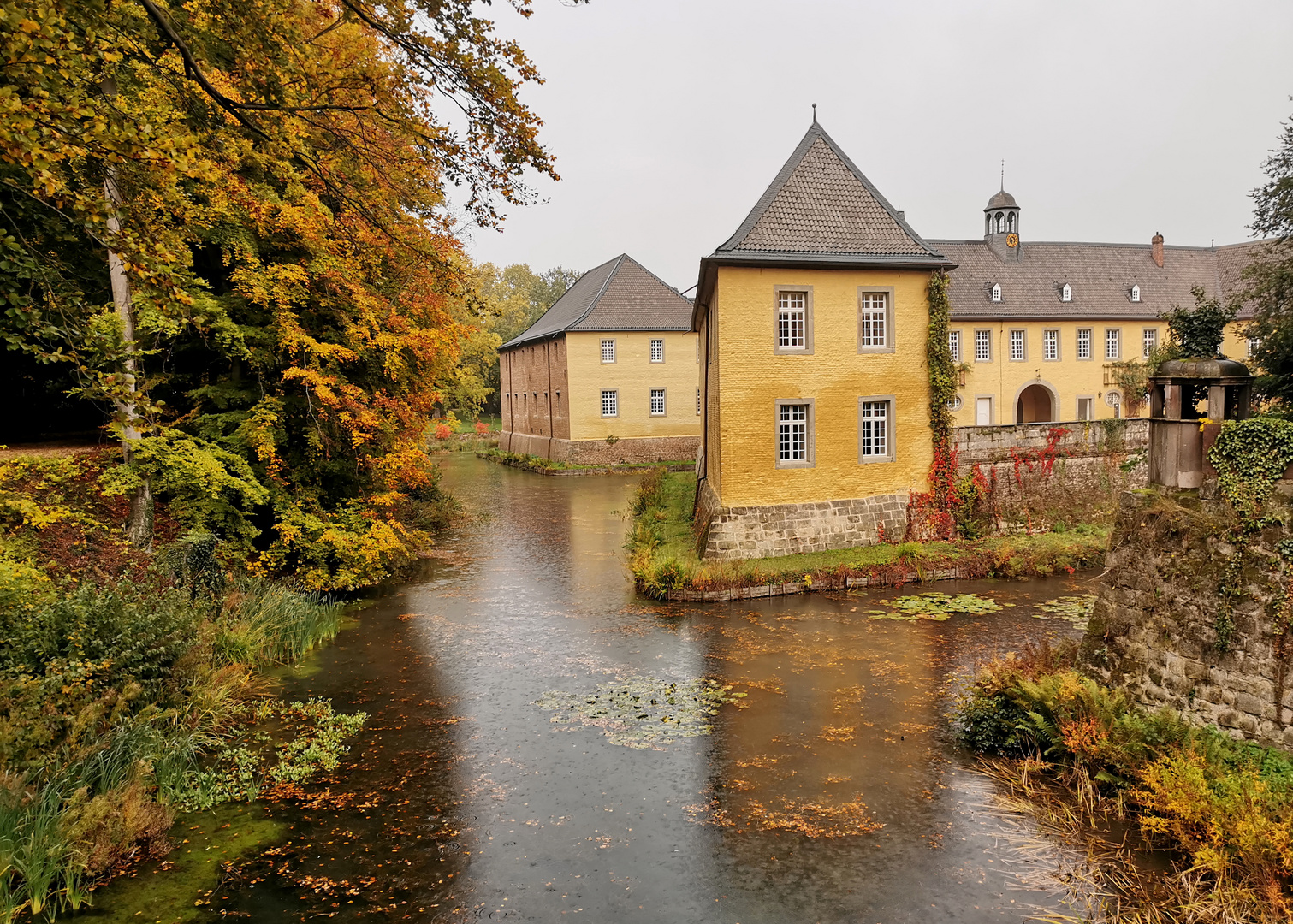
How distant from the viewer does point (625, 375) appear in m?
37.8

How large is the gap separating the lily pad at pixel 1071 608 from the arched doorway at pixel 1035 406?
20.2m

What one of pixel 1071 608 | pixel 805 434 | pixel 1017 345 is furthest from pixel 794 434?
pixel 1017 345

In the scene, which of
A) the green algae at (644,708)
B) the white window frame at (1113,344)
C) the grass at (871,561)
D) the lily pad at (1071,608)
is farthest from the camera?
the white window frame at (1113,344)

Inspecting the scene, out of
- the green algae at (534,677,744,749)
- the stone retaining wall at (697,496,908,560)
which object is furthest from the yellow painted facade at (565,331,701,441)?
the green algae at (534,677,744,749)

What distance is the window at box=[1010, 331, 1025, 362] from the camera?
31422mm

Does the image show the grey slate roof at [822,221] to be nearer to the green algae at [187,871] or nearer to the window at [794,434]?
the window at [794,434]

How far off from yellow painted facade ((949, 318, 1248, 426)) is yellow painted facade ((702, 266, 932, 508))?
14.7m

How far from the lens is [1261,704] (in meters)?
6.60

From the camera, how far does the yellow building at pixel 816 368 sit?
1645 cm

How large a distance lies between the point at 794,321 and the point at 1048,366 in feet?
66.2

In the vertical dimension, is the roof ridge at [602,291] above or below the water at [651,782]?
above

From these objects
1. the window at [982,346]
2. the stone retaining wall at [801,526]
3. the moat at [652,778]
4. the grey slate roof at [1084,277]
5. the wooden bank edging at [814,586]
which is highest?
the grey slate roof at [1084,277]

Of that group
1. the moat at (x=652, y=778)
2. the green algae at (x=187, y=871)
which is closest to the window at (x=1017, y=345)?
the moat at (x=652, y=778)

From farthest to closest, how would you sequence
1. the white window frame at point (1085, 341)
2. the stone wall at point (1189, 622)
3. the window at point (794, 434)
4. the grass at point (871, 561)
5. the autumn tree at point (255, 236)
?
the white window frame at point (1085, 341), the window at point (794, 434), the grass at point (871, 561), the stone wall at point (1189, 622), the autumn tree at point (255, 236)
